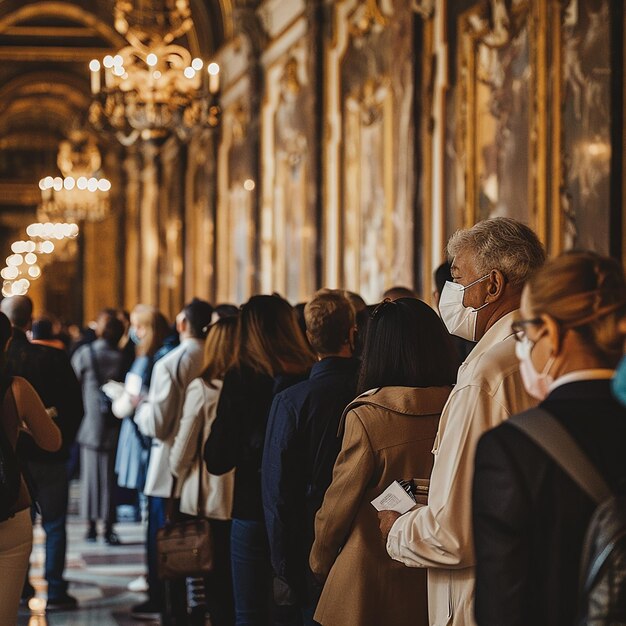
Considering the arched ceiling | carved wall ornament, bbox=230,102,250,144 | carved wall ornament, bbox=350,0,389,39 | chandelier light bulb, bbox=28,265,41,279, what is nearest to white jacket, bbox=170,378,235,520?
carved wall ornament, bbox=350,0,389,39

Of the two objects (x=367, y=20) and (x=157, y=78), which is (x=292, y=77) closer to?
(x=157, y=78)

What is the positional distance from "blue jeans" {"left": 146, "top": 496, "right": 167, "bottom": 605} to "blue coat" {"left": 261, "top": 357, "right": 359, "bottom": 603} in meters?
2.97

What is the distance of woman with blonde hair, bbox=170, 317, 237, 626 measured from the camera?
20.9 feet

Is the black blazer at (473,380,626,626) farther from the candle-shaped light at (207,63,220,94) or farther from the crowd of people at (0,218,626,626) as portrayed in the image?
the candle-shaped light at (207,63,220,94)

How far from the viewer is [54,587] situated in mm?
8656

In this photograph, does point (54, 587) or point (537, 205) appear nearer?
point (537, 205)

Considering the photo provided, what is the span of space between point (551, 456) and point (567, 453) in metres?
0.03

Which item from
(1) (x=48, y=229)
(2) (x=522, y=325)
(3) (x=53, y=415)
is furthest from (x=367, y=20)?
(1) (x=48, y=229)

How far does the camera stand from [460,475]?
10.9ft

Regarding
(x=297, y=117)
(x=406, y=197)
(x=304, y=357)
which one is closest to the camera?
(x=304, y=357)

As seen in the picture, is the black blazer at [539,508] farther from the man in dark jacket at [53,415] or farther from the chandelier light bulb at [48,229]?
the chandelier light bulb at [48,229]

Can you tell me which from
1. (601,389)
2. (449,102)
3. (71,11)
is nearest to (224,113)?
(71,11)

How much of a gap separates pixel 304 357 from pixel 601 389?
3204 millimetres

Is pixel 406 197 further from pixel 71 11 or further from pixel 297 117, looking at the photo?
pixel 71 11
